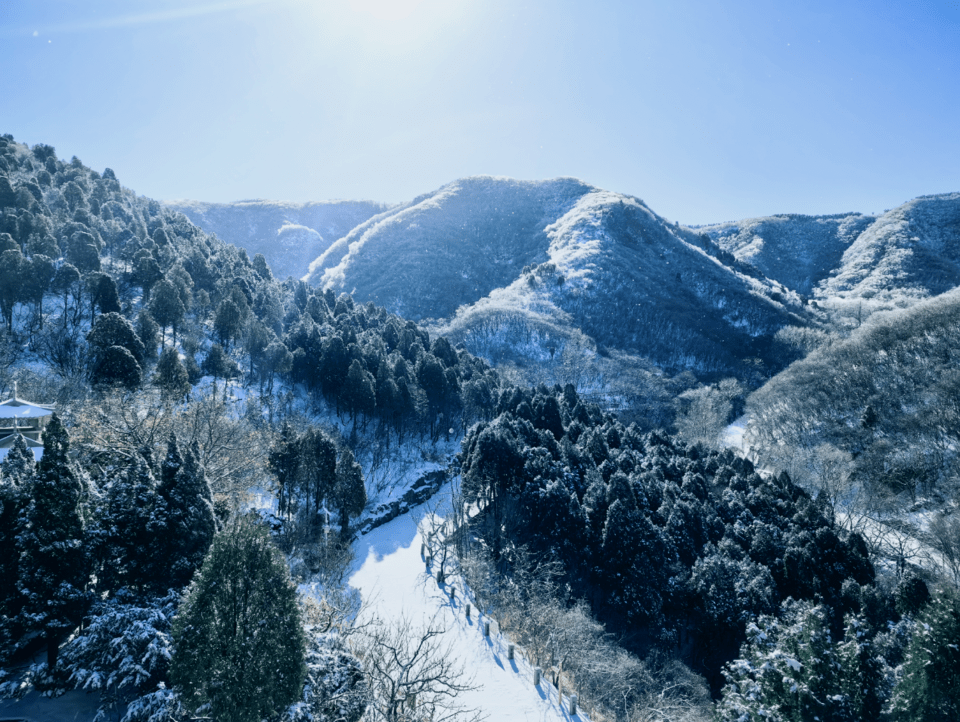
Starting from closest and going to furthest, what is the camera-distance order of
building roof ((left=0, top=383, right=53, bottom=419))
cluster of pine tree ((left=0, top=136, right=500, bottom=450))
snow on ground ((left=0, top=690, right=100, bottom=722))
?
snow on ground ((left=0, top=690, right=100, bottom=722)) → building roof ((left=0, top=383, right=53, bottom=419)) → cluster of pine tree ((left=0, top=136, right=500, bottom=450))

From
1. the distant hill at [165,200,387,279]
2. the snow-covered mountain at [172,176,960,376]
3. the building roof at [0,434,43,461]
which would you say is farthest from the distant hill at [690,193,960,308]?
the distant hill at [165,200,387,279]

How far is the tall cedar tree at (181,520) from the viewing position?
54.0 feet

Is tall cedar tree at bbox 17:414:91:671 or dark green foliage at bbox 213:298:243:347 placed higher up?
dark green foliage at bbox 213:298:243:347

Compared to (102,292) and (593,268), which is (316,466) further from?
(593,268)

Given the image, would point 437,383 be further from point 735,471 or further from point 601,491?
point 735,471

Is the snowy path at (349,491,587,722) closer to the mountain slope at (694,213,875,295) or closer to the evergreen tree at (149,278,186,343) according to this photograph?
the evergreen tree at (149,278,186,343)

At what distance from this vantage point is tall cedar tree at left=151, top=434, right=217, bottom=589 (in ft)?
54.0

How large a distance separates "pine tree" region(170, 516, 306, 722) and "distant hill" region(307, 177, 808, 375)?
75868 mm

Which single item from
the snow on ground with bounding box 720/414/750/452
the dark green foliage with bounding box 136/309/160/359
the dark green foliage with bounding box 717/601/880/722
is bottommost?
the snow on ground with bounding box 720/414/750/452

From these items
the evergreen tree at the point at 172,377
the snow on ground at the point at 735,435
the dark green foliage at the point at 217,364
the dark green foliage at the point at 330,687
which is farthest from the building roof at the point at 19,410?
the snow on ground at the point at 735,435

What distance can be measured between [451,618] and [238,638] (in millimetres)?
13672

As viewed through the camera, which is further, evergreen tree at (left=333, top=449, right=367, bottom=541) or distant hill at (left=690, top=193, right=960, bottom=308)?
distant hill at (left=690, top=193, right=960, bottom=308)

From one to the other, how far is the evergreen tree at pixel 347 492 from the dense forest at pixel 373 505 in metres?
0.21

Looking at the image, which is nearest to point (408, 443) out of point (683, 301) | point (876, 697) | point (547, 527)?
point (547, 527)
